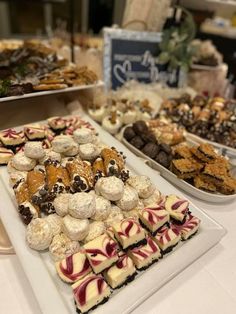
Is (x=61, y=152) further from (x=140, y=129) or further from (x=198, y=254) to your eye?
(x=198, y=254)

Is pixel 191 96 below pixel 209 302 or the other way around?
the other way around

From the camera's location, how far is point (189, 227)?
0.75 metres

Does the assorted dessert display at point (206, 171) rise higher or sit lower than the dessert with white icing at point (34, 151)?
lower

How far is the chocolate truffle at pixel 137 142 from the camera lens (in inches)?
43.9

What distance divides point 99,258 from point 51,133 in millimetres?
589

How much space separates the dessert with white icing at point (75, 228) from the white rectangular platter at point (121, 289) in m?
0.08

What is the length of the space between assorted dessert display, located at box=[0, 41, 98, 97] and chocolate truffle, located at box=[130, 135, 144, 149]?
1.22 ft

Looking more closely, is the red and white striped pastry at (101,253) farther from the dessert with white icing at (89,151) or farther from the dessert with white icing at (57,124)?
the dessert with white icing at (57,124)

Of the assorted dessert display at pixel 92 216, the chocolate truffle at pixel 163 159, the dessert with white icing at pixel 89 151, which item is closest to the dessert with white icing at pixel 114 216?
the assorted dessert display at pixel 92 216

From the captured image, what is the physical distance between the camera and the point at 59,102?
52.7 inches

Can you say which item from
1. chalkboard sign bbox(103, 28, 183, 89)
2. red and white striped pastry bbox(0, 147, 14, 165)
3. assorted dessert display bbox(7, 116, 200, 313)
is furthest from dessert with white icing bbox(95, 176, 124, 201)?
chalkboard sign bbox(103, 28, 183, 89)

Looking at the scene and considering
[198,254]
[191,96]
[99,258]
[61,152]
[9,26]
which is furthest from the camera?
[9,26]

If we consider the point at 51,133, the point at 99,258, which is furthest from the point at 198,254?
the point at 51,133

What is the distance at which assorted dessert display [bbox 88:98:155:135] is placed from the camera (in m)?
1.23
